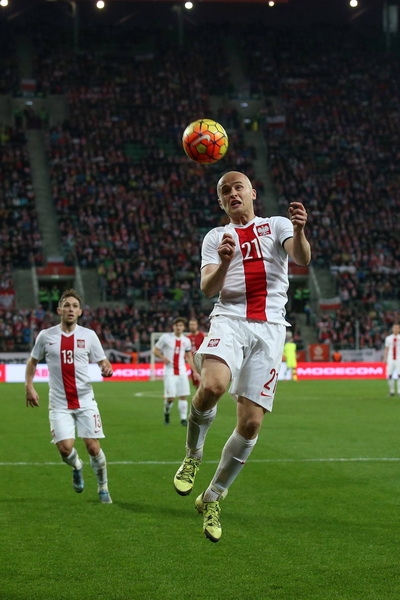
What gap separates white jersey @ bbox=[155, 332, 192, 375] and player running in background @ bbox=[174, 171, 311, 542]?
14.0 metres

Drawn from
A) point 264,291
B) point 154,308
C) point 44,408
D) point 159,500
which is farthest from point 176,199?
point 264,291

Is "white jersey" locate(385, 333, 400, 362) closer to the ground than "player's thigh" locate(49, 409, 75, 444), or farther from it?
closer to the ground

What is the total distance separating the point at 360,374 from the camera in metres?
40.3

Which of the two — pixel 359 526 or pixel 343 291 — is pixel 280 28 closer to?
pixel 343 291

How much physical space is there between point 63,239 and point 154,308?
611 cm

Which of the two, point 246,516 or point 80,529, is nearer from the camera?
point 80,529

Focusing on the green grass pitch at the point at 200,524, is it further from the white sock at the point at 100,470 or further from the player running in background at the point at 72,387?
the player running in background at the point at 72,387

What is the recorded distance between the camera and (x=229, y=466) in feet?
24.8

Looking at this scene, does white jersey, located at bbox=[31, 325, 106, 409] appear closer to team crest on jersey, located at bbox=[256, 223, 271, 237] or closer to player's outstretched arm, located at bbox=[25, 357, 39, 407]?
player's outstretched arm, located at bbox=[25, 357, 39, 407]

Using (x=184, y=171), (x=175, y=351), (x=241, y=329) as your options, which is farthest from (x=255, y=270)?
(x=184, y=171)

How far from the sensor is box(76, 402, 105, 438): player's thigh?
1138 cm

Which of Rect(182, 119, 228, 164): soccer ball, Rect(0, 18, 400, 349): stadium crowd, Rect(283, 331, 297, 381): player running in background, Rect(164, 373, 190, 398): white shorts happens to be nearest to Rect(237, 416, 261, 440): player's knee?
Rect(182, 119, 228, 164): soccer ball

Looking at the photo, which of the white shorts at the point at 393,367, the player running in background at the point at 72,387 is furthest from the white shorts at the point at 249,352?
the white shorts at the point at 393,367

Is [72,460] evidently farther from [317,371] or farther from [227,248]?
[317,371]
